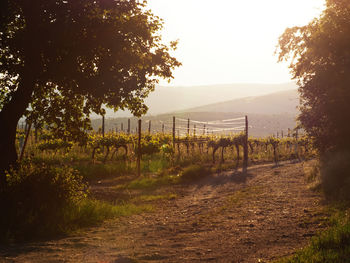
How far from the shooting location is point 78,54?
342 inches

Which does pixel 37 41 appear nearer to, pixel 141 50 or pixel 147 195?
pixel 141 50

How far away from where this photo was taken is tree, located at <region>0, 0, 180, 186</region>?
27.1 ft

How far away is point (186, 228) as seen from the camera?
7789mm

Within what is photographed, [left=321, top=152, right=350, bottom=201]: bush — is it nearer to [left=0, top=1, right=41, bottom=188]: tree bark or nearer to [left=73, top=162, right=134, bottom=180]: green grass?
[left=0, top=1, right=41, bottom=188]: tree bark

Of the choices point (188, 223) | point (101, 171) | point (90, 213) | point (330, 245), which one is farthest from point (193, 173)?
point (330, 245)

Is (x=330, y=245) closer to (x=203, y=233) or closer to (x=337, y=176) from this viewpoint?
(x=203, y=233)

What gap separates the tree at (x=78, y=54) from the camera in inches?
326

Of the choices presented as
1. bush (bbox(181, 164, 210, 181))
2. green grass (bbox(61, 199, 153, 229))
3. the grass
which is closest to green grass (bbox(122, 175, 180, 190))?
bush (bbox(181, 164, 210, 181))

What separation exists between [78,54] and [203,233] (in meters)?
5.63

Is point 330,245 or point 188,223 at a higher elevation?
point 330,245

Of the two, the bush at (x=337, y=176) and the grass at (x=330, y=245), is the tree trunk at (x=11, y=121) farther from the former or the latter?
the bush at (x=337, y=176)

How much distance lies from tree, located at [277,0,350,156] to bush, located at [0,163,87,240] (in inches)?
352

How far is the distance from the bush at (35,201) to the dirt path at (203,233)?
30.1 inches

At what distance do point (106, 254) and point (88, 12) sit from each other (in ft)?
19.7
